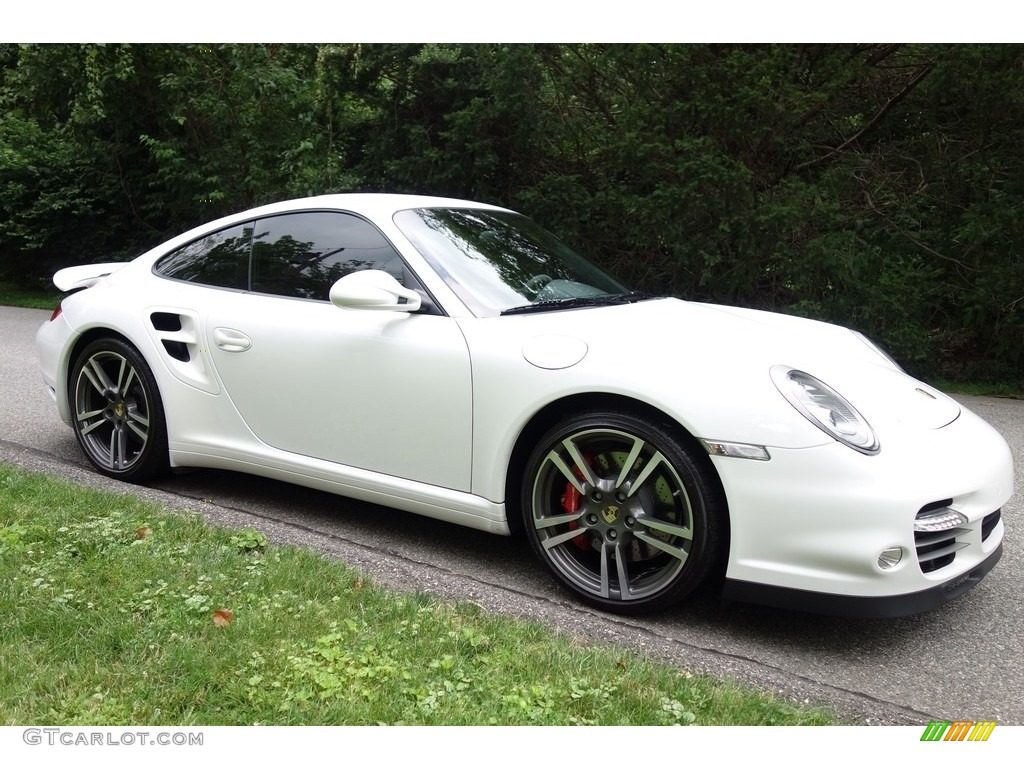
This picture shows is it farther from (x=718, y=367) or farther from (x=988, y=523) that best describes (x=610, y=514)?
(x=988, y=523)

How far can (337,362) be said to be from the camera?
3.83m

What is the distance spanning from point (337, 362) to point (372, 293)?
0.39 metres

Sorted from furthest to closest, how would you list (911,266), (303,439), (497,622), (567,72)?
(567,72)
(911,266)
(303,439)
(497,622)

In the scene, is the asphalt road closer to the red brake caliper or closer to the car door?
the red brake caliper

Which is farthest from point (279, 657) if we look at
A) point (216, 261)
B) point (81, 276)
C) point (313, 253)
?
point (81, 276)

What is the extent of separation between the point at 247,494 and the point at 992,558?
10.8ft

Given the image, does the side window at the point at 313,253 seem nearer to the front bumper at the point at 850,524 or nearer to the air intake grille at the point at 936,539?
the front bumper at the point at 850,524

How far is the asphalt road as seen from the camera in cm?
283

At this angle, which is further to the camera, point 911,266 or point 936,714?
point 911,266

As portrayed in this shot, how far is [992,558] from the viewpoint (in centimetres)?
329

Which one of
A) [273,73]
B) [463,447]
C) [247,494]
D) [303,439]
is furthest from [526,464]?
[273,73]

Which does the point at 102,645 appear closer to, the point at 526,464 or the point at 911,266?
the point at 526,464

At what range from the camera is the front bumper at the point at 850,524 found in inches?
113
